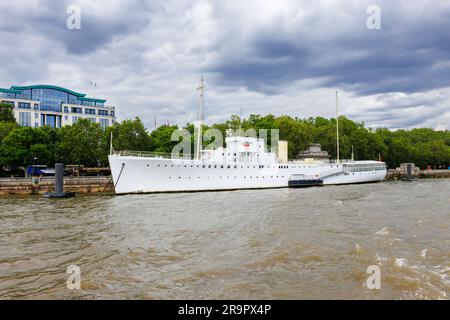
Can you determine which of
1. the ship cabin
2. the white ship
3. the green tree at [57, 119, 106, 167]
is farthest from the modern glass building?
the white ship

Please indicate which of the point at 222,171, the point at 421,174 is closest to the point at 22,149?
the point at 222,171

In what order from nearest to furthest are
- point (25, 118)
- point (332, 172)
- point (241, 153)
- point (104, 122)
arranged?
point (241, 153) → point (332, 172) → point (25, 118) → point (104, 122)

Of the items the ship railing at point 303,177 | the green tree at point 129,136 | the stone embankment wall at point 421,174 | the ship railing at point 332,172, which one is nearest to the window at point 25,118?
the green tree at point 129,136

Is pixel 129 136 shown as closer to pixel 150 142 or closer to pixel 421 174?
pixel 150 142

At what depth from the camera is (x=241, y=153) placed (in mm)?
42875

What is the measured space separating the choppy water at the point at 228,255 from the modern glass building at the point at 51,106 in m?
72.0

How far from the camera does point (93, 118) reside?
88750 millimetres

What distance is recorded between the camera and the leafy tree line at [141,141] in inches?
1967

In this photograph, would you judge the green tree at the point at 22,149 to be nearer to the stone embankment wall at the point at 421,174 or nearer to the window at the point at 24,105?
the window at the point at 24,105

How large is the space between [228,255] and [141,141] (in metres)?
49.8

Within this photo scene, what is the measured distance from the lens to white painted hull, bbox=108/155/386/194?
33.7 metres

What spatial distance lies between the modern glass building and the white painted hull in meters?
53.1
